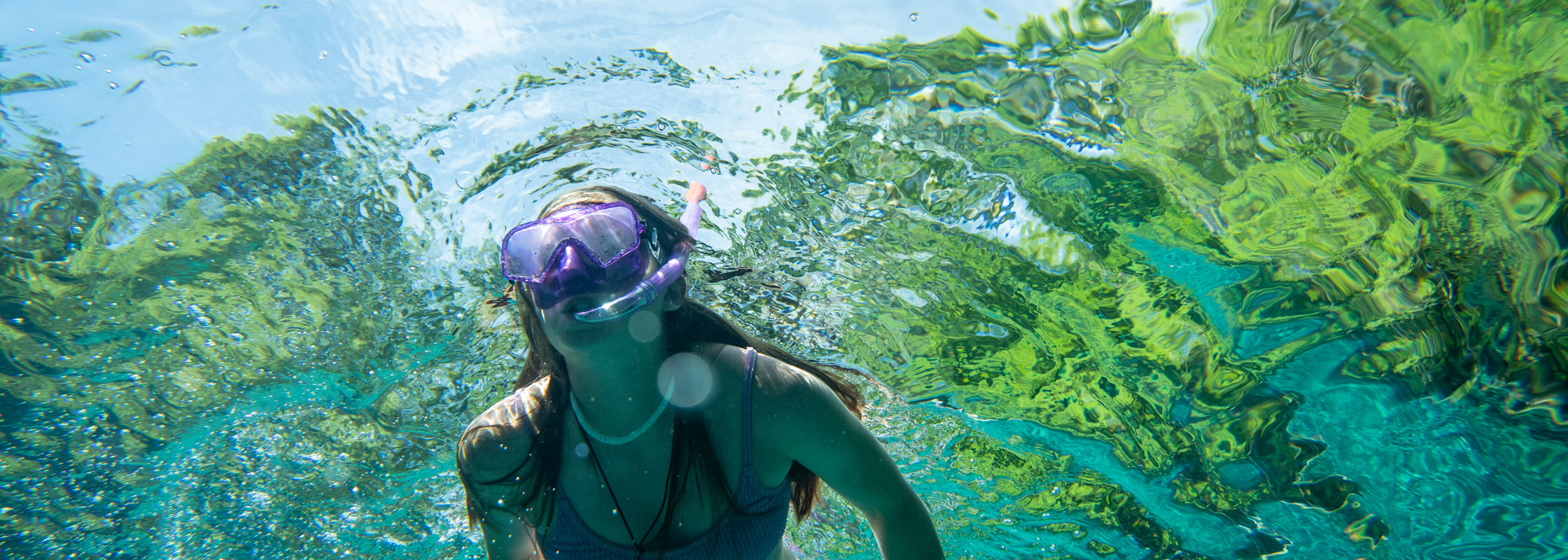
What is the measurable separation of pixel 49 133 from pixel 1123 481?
12299 millimetres

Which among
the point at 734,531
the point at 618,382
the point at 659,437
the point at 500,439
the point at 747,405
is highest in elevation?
the point at 747,405

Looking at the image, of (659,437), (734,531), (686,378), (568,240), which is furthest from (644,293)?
(734,531)

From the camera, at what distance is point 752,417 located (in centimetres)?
364

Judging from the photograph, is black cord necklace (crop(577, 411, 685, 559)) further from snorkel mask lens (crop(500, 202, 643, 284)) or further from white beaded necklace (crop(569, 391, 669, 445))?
snorkel mask lens (crop(500, 202, 643, 284))

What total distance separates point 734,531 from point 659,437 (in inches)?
28.4

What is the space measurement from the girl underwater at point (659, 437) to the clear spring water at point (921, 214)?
60.5 inches

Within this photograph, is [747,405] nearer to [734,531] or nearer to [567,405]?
[734,531]

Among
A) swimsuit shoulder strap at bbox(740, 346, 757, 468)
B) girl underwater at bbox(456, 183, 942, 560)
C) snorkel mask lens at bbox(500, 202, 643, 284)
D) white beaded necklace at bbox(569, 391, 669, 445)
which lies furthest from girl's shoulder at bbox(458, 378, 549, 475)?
swimsuit shoulder strap at bbox(740, 346, 757, 468)

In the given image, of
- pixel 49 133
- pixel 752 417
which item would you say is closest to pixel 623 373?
pixel 752 417

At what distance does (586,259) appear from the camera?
10.9 feet

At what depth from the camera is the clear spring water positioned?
3.86 meters

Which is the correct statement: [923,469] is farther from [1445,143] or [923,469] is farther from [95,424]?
[95,424]

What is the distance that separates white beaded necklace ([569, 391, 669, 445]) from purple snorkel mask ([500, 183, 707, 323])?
70 centimetres

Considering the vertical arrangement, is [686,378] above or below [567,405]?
above
